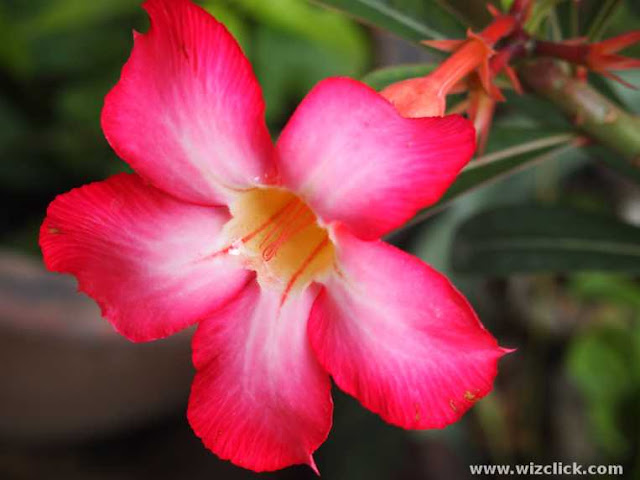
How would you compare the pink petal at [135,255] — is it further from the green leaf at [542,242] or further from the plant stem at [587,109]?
the green leaf at [542,242]

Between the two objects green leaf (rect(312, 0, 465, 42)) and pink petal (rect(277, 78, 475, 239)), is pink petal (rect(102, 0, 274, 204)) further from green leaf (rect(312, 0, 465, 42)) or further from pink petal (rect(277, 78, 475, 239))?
green leaf (rect(312, 0, 465, 42))

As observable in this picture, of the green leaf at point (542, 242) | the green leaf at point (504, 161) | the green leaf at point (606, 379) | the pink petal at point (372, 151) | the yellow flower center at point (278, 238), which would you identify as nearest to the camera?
the pink petal at point (372, 151)

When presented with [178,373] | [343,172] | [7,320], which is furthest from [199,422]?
[178,373]

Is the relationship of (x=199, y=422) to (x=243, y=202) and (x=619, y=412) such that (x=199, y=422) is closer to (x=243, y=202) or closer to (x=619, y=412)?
(x=243, y=202)

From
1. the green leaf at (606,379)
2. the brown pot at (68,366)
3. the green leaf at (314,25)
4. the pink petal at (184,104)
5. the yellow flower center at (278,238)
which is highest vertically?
the pink petal at (184,104)

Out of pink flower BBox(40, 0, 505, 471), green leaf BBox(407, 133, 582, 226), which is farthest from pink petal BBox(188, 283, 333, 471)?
green leaf BBox(407, 133, 582, 226)

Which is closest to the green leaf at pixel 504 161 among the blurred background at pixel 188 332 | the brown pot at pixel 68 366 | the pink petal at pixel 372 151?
the pink petal at pixel 372 151

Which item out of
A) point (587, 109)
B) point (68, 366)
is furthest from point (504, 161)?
point (68, 366)
